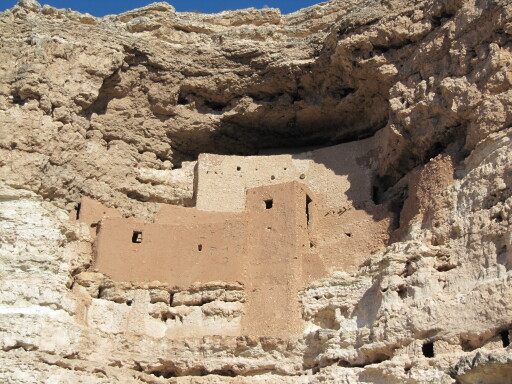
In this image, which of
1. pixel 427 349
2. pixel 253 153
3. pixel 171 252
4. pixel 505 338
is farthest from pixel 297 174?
pixel 505 338

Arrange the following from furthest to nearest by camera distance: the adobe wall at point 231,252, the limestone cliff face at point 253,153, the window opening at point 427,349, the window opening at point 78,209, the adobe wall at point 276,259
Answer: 1. the window opening at point 78,209
2. the adobe wall at point 231,252
3. the adobe wall at point 276,259
4. the limestone cliff face at point 253,153
5. the window opening at point 427,349

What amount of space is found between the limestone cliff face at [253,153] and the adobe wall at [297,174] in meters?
0.43

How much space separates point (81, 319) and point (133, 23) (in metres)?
6.71

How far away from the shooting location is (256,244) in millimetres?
17469

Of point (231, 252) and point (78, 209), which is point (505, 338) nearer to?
point (231, 252)

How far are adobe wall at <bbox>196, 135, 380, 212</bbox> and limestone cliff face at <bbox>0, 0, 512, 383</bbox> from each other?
429 mm

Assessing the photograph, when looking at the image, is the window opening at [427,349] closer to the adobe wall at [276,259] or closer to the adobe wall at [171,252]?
the adobe wall at [276,259]

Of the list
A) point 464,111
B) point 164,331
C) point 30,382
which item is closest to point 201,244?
point 164,331

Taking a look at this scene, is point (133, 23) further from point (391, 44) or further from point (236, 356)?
point (236, 356)

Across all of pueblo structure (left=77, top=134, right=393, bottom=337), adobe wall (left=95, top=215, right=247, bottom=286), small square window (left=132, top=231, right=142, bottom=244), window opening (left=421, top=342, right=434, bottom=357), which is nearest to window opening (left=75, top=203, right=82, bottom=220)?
pueblo structure (left=77, top=134, right=393, bottom=337)

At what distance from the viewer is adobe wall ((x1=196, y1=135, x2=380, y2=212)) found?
742 inches

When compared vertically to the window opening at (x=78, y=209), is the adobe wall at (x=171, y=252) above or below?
below

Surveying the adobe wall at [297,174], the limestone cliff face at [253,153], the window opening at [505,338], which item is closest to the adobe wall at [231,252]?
the limestone cliff face at [253,153]

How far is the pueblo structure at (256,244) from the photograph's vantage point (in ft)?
55.2
